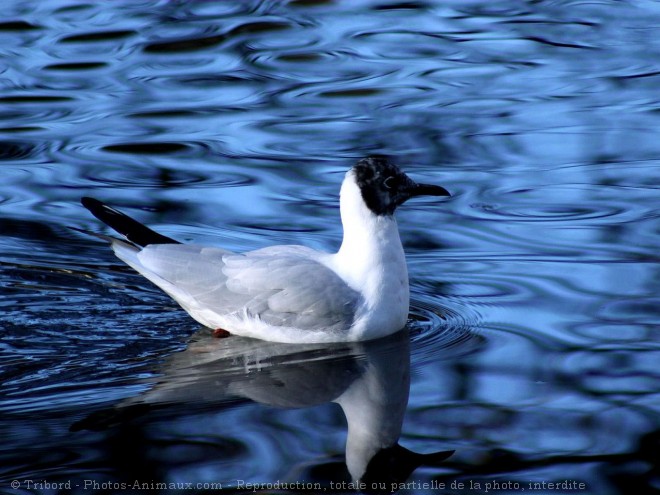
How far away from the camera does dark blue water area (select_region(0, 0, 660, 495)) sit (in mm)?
4977

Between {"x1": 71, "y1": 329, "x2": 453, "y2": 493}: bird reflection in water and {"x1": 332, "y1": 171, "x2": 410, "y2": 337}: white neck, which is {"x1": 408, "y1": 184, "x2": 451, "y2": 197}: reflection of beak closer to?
{"x1": 332, "y1": 171, "x2": 410, "y2": 337}: white neck

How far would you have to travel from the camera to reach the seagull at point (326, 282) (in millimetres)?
6152

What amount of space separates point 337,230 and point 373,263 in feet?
5.06

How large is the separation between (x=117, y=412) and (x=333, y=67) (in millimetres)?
6769

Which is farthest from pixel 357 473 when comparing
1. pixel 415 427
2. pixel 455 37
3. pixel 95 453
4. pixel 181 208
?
pixel 455 37

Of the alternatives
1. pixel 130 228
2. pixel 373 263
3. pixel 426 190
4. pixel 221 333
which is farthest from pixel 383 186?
pixel 130 228

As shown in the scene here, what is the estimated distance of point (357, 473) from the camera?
4.77 metres

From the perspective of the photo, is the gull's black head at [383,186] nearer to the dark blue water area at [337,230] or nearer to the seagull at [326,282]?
the seagull at [326,282]

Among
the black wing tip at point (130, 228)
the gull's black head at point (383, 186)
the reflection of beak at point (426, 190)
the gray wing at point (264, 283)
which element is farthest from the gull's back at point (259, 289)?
the reflection of beak at point (426, 190)

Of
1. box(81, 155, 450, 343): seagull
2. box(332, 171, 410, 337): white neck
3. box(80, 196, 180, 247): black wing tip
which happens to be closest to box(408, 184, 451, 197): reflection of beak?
box(81, 155, 450, 343): seagull

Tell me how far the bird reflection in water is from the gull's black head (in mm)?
654

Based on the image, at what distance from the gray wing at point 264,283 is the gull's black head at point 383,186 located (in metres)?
0.41

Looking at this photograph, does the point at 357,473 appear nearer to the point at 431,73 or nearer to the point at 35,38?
the point at 431,73

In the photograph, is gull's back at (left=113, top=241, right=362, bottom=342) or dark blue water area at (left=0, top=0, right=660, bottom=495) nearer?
dark blue water area at (left=0, top=0, right=660, bottom=495)
